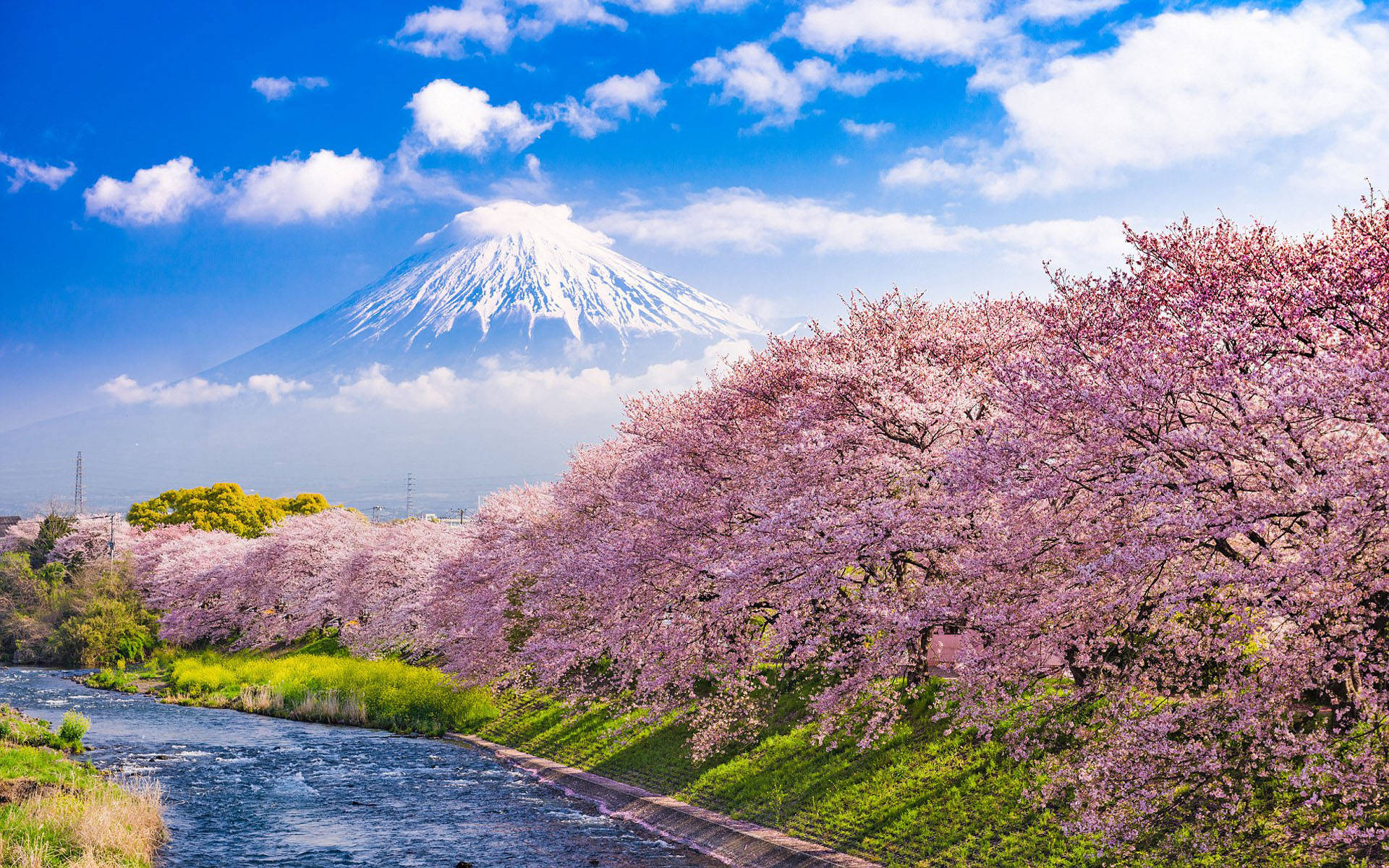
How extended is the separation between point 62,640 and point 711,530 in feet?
189

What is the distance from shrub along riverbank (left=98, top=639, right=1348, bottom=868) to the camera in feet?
52.4

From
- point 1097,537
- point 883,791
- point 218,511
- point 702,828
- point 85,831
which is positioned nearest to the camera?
point 1097,537

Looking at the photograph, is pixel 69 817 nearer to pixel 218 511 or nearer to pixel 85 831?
pixel 85 831

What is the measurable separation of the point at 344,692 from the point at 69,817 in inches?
920

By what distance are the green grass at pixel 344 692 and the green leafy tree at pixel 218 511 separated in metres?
38.7

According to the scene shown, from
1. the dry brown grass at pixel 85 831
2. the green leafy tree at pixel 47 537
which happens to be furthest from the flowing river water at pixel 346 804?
the green leafy tree at pixel 47 537

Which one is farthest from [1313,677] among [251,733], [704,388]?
[251,733]

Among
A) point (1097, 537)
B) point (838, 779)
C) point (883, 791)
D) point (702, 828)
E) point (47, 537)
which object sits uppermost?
point (1097, 537)

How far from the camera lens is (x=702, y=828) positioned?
2138cm

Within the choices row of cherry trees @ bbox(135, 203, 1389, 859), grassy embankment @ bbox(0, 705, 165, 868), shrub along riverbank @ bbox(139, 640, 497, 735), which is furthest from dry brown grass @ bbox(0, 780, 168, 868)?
shrub along riverbank @ bbox(139, 640, 497, 735)

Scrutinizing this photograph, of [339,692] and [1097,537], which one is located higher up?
[1097,537]

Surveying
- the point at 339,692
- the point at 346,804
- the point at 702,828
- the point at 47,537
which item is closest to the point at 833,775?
the point at 702,828

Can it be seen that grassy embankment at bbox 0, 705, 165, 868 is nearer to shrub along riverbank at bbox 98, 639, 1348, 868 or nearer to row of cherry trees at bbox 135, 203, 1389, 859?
row of cherry trees at bbox 135, 203, 1389, 859

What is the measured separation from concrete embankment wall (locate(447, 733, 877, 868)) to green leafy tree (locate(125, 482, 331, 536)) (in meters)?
70.0
